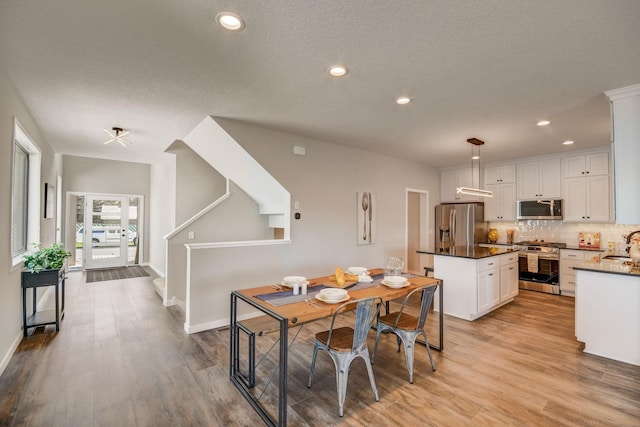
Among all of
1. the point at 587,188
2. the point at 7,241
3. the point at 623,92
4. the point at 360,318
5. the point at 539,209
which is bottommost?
the point at 360,318

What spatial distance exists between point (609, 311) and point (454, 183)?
427 centimetres

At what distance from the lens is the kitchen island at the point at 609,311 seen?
112 inches

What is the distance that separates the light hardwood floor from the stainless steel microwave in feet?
8.20

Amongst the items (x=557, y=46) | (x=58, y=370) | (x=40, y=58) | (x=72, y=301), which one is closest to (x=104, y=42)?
(x=40, y=58)

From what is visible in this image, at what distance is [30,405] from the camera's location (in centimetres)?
220

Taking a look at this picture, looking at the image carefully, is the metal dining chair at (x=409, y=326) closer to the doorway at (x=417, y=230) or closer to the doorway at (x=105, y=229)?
the doorway at (x=417, y=230)

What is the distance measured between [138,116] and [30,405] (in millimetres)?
3008

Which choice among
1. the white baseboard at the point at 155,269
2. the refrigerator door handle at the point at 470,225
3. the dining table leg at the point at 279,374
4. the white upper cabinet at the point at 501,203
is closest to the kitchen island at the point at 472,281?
the refrigerator door handle at the point at 470,225

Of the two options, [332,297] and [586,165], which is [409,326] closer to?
[332,297]

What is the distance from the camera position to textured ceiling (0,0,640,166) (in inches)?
71.3

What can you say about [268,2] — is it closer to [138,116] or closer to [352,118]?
[352,118]

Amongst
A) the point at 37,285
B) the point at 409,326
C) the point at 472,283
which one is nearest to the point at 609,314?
the point at 472,283

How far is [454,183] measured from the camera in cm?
690

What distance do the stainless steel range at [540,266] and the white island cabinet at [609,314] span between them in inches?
85.7
